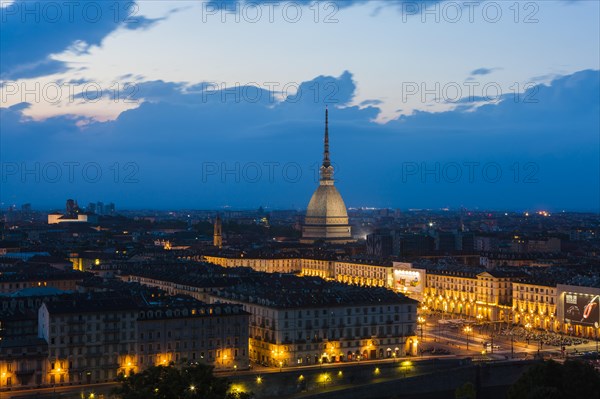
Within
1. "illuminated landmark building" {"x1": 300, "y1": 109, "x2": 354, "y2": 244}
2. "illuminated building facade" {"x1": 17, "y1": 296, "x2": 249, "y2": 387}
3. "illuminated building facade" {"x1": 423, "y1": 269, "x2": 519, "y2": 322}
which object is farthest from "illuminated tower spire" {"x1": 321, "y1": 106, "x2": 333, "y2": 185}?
"illuminated building facade" {"x1": 17, "y1": 296, "x2": 249, "y2": 387}

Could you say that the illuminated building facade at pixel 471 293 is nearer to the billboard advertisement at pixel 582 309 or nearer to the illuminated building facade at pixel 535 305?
the illuminated building facade at pixel 535 305

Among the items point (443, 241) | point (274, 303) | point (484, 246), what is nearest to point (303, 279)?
point (274, 303)

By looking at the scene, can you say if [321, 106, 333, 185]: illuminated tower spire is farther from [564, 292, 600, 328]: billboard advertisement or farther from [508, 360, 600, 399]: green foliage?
[508, 360, 600, 399]: green foliage

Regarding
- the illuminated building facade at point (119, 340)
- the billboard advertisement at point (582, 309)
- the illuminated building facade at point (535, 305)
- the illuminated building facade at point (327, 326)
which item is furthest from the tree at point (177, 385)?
the illuminated building facade at point (535, 305)

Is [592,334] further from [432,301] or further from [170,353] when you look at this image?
[170,353]

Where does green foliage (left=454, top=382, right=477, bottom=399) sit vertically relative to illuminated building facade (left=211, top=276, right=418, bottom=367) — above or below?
below

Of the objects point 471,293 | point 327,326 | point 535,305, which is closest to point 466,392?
point 327,326

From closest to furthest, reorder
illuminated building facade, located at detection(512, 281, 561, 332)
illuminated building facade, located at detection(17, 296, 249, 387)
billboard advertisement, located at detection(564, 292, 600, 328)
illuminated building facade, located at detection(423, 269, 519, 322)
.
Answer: illuminated building facade, located at detection(17, 296, 249, 387) → billboard advertisement, located at detection(564, 292, 600, 328) → illuminated building facade, located at detection(512, 281, 561, 332) → illuminated building facade, located at detection(423, 269, 519, 322)
